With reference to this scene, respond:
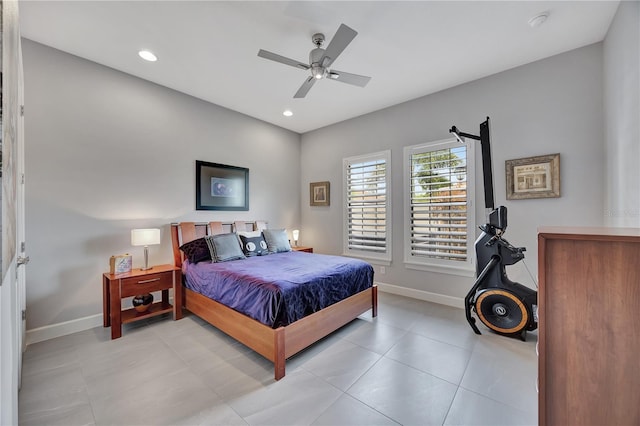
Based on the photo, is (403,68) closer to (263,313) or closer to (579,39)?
(579,39)

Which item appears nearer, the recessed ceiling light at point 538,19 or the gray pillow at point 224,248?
the recessed ceiling light at point 538,19

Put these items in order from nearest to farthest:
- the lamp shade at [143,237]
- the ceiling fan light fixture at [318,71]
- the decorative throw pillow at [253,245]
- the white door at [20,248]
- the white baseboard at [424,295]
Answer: the white door at [20,248] → the ceiling fan light fixture at [318,71] → the lamp shade at [143,237] → the white baseboard at [424,295] → the decorative throw pillow at [253,245]

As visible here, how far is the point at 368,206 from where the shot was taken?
4.47 m

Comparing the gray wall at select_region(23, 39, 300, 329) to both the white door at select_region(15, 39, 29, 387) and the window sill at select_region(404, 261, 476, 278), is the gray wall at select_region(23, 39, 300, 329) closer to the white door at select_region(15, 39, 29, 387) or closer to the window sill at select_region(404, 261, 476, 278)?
the white door at select_region(15, 39, 29, 387)

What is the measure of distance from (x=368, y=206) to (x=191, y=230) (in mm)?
2813

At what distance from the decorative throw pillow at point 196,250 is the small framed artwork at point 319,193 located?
241 centimetres

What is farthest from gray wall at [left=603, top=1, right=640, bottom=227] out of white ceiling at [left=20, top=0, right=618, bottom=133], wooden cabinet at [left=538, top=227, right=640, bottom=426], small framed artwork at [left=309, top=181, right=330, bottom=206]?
small framed artwork at [left=309, top=181, right=330, bottom=206]

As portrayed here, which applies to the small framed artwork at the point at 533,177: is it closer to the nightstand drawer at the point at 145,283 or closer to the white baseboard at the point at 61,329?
the nightstand drawer at the point at 145,283

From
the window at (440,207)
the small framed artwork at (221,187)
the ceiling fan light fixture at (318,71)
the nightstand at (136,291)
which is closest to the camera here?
the ceiling fan light fixture at (318,71)

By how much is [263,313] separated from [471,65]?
356 centimetres

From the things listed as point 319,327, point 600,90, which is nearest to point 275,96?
point 319,327

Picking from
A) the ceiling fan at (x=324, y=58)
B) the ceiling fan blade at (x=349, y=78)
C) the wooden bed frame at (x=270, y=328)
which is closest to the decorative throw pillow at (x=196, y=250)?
the wooden bed frame at (x=270, y=328)

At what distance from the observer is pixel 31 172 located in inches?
103

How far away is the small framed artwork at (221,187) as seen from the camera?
392 centimetres
